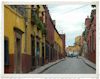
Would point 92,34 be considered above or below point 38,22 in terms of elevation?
below

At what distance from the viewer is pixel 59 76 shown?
332 cm

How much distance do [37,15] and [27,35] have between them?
510mm

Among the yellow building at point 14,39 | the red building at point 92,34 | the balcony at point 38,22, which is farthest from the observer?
the balcony at point 38,22

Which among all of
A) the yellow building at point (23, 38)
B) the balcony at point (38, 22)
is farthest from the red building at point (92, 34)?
the balcony at point (38, 22)

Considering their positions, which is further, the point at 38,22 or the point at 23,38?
the point at 38,22

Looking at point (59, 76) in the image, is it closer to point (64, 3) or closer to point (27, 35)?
point (64, 3)

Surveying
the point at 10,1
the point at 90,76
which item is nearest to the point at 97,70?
the point at 90,76

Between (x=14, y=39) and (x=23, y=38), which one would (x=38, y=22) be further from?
(x=14, y=39)

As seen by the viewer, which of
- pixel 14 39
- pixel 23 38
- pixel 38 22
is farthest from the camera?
pixel 38 22

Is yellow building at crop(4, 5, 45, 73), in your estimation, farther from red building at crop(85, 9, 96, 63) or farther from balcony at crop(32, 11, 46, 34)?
red building at crop(85, 9, 96, 63)

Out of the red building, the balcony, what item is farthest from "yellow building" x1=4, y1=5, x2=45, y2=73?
the red building

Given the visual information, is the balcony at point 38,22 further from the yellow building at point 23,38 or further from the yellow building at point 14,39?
the yellow building at point 14,39

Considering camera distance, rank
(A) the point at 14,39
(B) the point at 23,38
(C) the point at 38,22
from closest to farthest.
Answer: (A) the point at 14,39
(B) the point at 23,38
(C) the point at 38,22

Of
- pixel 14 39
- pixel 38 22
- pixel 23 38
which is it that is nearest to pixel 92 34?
pixel 14 39
